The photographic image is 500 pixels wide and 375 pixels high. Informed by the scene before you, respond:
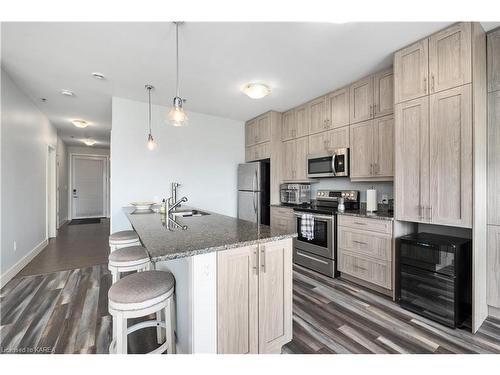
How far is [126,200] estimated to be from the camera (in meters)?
3.63

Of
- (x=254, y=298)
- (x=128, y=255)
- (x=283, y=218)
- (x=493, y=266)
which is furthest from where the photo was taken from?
(x=283, y=218)

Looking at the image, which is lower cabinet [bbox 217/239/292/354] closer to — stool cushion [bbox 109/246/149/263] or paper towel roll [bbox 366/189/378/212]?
stool cushion [bbox 109/246/149/263]

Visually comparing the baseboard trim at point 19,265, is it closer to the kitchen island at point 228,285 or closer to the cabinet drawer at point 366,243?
the kitchen island at point 228,285

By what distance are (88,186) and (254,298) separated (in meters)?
8.96

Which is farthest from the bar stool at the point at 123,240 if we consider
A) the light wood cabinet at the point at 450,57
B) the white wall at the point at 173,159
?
the light wood cabinet at the point at 450,57

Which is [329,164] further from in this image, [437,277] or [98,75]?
[98,75]

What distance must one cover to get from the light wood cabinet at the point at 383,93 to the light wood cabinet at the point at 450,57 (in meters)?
0.54

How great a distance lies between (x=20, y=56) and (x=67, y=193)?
662cm

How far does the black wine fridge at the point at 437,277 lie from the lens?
1929 mm

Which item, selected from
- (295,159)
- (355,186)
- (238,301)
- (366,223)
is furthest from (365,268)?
(295,159)

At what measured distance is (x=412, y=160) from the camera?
2242mm

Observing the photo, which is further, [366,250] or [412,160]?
[366,250]

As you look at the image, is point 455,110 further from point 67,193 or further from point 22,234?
point 67,193

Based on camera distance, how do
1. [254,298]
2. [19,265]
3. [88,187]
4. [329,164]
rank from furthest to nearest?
1. [88,187]
2. [329,164]
3. [19,265]
4. [254,298]
